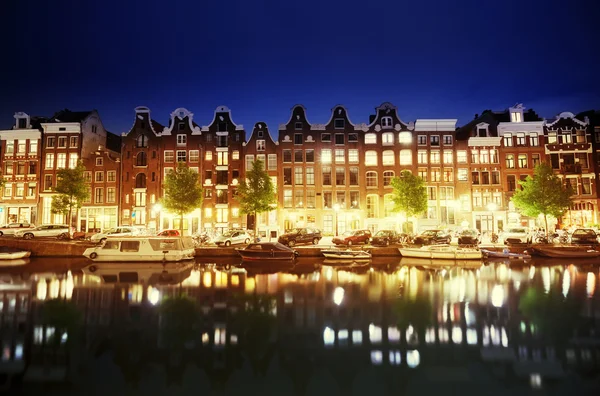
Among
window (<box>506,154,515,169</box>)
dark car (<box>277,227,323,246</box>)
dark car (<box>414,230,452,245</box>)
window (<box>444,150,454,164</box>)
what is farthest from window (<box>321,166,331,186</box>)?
window (<box>506,154,515,169</box>)

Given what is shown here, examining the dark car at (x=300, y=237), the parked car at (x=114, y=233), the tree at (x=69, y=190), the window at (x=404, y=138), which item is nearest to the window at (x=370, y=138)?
the window at (x=404, y=138)

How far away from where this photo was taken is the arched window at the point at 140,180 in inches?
2232

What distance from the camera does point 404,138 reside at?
5694 centimetres

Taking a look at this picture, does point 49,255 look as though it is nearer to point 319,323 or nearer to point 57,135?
point 57,135

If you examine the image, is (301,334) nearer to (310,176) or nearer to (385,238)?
(385,238)

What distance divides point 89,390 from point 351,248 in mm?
29948

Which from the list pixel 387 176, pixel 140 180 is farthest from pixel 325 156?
pixel 140 180

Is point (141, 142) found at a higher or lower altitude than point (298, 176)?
higher

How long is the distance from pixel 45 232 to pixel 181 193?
51.3ft

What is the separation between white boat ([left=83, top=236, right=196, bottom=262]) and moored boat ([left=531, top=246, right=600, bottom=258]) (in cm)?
3571

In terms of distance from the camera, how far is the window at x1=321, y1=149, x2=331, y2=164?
56781mm

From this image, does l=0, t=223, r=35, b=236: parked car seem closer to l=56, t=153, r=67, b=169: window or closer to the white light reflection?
l=56, t=153, r=67, b=169: window

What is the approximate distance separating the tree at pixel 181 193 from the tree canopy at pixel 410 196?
81.6 ft

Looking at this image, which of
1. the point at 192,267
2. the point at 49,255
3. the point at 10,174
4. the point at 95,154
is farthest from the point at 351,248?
the point at 10,174
